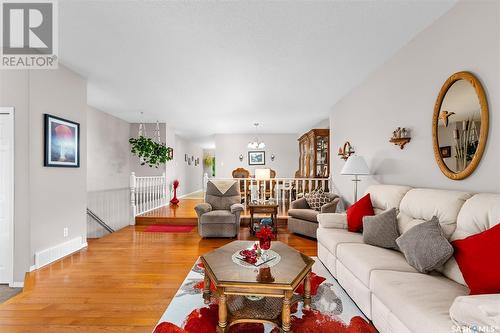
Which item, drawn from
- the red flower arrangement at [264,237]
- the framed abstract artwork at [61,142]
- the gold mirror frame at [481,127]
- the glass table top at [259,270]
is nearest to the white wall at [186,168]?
the framed abstract artwork at [61,142]

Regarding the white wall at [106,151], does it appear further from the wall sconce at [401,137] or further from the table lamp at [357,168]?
the wall sconce at [401,137]

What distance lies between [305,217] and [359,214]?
1.51 metres

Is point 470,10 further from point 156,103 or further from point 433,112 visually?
point 156,103

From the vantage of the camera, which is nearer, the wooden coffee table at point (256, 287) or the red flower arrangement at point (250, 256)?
the wooden coffee table at point (256, 287)

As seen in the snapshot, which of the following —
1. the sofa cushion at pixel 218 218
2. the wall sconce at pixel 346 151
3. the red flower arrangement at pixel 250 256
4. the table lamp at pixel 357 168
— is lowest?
the sofa cushion at pixel 218 218

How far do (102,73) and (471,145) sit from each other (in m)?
4.80

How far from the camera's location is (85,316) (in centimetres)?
215

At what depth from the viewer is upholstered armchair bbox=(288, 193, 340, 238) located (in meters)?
4.46

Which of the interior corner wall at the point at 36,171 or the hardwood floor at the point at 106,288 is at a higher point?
the interior corner wall at the point at 36,171

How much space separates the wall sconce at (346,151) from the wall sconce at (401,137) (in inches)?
61.4

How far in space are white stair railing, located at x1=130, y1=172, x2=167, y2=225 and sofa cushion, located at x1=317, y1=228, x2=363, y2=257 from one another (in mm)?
4341

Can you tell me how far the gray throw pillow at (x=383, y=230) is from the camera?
2494 millimetres

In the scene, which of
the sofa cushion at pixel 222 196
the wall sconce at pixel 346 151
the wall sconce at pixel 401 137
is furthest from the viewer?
the sofa cushion at pixel 222 196

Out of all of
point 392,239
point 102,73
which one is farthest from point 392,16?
point 102,73
